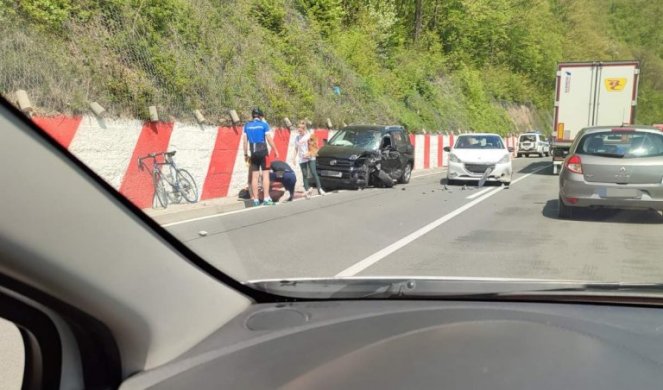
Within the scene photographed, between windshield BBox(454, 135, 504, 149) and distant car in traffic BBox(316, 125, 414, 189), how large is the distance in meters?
1.82

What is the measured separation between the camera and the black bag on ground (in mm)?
12023

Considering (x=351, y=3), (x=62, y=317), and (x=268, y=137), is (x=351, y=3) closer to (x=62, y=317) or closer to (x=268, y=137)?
(x=268, y=137)

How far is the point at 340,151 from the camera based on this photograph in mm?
15281

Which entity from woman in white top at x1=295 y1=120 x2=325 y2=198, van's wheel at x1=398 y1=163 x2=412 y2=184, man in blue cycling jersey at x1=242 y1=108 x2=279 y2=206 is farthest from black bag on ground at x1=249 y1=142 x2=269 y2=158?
van's wheel at x1=398 y1=163 x2=412 y2=184

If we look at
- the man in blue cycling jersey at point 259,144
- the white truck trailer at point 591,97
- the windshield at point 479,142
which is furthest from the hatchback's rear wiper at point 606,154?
the white truck trailer at point 591,97

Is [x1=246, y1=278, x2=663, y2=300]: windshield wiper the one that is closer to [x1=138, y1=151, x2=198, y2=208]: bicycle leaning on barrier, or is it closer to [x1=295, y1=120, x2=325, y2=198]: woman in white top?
[x1=138, y1=151, x2=198, y2=208]: bicycle leaning on barrier

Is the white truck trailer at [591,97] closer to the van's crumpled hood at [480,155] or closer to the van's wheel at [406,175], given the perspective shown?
the van's crumpled hood at [480,155]

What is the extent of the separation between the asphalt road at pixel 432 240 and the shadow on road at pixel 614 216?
17 millimetres

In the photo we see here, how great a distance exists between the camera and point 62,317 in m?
1.65

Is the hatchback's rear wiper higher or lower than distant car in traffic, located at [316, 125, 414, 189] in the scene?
higher

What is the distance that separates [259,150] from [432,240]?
5.52 metres

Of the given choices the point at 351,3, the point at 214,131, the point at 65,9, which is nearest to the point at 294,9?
the point at 351,3

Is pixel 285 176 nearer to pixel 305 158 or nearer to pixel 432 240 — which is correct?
pixel 305 158

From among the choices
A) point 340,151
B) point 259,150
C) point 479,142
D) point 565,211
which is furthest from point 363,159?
point 565,211
